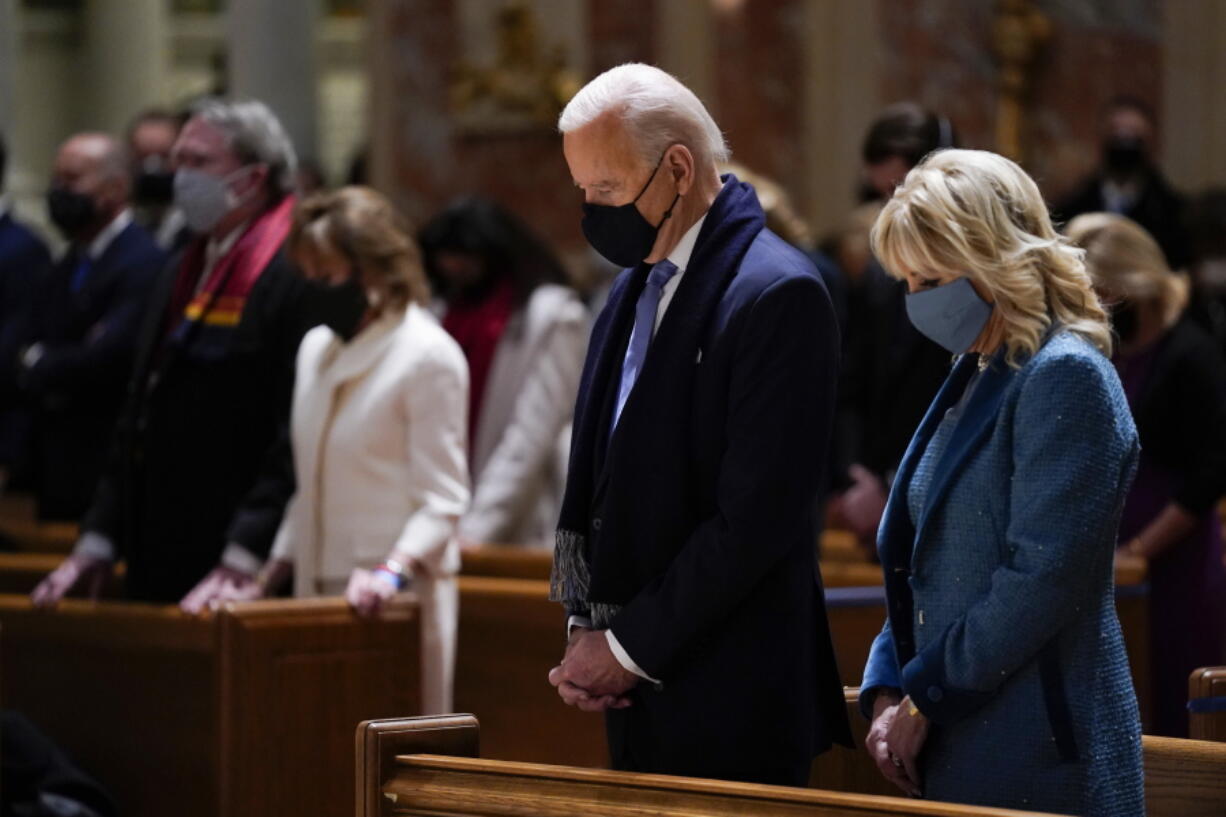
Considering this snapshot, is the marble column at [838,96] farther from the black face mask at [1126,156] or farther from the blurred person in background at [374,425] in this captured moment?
the blurred person in background at [374,425]

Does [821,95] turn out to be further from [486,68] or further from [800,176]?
[486,68]

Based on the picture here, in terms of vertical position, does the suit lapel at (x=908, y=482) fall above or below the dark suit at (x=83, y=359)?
above

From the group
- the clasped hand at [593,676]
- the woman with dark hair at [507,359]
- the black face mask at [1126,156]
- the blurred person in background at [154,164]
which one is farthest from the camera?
the black face mask at [1126,156]

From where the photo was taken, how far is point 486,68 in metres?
10.8

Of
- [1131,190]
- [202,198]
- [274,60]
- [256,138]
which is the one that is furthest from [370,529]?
[274,60]

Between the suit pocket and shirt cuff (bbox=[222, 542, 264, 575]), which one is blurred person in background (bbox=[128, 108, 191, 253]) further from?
the suit pocket

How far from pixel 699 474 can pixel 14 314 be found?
15.1ft

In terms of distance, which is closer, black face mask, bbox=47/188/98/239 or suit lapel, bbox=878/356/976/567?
suit lapel, bbox=878/356/976/567

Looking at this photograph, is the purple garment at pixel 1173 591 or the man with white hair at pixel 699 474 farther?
the purple garment at pixel 1173 591

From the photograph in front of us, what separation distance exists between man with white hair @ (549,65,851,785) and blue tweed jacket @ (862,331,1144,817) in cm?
22

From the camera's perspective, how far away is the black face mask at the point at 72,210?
259 inches

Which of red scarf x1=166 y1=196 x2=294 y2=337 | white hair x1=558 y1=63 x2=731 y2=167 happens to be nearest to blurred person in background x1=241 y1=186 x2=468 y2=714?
red scarf x1=166 y1=196 x2=294 y2=337

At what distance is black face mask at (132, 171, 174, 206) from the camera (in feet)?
23.0

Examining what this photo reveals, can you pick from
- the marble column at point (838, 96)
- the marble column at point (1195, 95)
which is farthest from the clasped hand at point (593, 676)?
the marble column at point (838, 96)
